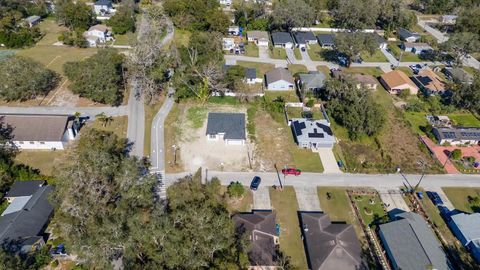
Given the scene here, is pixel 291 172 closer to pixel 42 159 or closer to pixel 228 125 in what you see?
pixel 228 125

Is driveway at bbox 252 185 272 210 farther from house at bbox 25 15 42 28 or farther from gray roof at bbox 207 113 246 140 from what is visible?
house at bbox 25 15 42 28

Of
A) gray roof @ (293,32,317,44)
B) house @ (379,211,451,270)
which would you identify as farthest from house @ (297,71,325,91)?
house @ (379,211,451,270)

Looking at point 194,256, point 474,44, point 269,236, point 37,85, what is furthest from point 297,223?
point 474,44

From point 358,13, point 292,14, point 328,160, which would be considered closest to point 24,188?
point 328,160

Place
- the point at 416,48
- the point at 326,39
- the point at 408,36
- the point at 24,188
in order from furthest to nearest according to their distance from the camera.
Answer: the point at 408,36 → the point at 326,39 → the point at 416,48 → the point at 24,188

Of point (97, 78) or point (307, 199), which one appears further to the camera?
point (97, 78)
